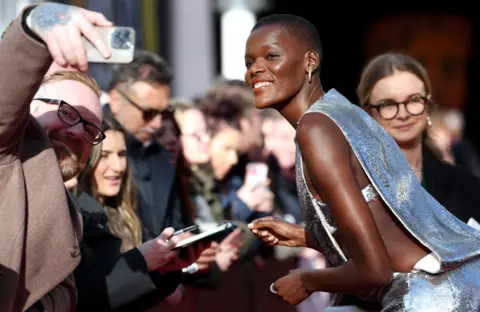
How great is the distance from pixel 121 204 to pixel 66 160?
5.67ft

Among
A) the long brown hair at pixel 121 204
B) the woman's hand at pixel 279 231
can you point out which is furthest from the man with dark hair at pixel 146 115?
the woman's hand at pixel 279 231

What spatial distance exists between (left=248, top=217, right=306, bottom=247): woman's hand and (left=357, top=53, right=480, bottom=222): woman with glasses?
132 centimetres

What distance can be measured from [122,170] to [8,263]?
2.19 metres

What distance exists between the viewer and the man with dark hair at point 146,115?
6.51 metres

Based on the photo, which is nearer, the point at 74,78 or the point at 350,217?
the point at 350,217

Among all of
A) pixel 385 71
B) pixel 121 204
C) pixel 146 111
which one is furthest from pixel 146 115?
pixel 385 71

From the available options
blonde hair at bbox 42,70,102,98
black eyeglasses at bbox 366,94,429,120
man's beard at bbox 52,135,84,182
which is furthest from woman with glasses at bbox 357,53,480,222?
man's beard at bbox 52,135,84,182

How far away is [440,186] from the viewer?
18.6 feet

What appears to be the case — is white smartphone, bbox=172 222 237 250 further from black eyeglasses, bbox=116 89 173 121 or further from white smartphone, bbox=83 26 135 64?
black eyeglasses, bbox=116 89 173 121

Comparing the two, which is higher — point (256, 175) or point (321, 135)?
point (321, 135)

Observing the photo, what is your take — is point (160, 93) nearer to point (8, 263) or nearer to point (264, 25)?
point (264, 25)

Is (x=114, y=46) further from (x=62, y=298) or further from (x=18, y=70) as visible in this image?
(x=62, y=298)

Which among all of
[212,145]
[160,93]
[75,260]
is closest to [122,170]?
[160,93]

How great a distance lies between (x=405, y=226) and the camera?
3795 mm
